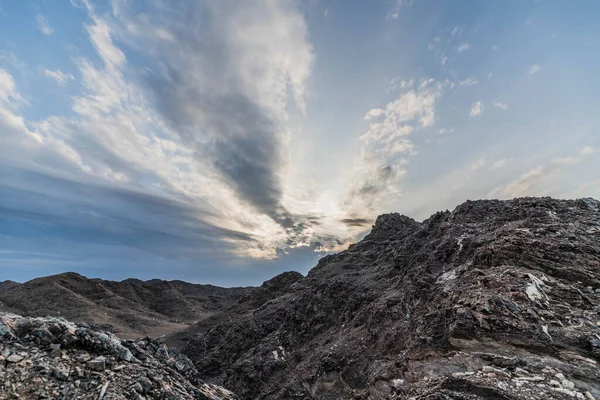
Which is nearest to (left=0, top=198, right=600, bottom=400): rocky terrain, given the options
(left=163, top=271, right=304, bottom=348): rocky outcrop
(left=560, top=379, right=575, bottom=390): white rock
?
(left=560, top=379, right=575, bottom=390): white rock

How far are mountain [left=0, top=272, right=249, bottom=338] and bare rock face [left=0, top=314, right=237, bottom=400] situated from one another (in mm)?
53986

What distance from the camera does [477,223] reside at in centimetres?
2450

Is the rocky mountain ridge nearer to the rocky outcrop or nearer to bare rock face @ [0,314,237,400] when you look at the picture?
the rocky outcrop

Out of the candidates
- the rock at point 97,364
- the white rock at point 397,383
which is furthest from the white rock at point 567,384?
the rock at point 97,364

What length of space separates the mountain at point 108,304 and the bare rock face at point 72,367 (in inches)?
2125

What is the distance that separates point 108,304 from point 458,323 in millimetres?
88270

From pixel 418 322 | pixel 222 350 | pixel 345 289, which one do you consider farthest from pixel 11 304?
pixel 418 322

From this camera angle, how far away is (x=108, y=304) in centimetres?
7694

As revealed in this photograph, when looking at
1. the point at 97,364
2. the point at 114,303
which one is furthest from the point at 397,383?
the point at 114,303

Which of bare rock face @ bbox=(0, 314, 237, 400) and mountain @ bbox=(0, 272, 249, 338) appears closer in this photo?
bare rock face @ bbox=(0, 314, 237, 400)

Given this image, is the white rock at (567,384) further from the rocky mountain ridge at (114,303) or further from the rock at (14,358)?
the rocky mountain ridge at (114,303)

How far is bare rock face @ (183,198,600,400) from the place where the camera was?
992 centimetres

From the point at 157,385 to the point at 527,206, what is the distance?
25.2 m

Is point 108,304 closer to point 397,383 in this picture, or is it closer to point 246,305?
point 246,305
